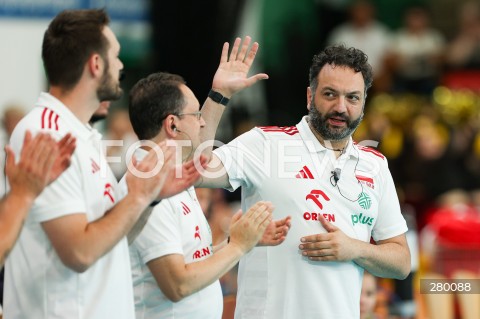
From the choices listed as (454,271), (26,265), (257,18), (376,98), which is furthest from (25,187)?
(257,18)

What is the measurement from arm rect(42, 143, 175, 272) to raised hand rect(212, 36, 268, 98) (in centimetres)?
156

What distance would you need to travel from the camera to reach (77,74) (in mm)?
4672

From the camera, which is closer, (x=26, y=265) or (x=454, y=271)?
(x=26, y=265)

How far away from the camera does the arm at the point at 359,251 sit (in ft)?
18.0

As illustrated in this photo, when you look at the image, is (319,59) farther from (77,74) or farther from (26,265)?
(26,265)

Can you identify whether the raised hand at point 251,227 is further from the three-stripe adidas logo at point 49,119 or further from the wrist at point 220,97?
the three-stripe adidas logo at point 49,119

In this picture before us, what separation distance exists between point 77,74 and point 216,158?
1272mm

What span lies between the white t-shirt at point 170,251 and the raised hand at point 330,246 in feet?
1.91

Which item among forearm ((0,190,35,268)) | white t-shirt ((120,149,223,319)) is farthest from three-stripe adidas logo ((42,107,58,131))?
white t-shirt ((120,149,223,319))

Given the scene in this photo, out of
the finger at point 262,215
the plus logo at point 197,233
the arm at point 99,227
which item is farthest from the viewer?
the plus logo at point 197,233

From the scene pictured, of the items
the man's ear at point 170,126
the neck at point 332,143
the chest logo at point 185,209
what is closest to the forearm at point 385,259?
the neck at point 332,143

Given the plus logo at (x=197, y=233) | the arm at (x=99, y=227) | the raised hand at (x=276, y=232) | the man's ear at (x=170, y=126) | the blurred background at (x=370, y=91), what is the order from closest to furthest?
the arm at (x=99, y=227) → the raised hand at (x=276, y=232) → the plus logo at (x=197, y=233) → the man's ear at (x=170, y=126) → the blurred background at (x=370, y=91)

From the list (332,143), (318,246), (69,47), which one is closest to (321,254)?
(318,246)

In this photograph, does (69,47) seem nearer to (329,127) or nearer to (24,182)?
(24,182)
